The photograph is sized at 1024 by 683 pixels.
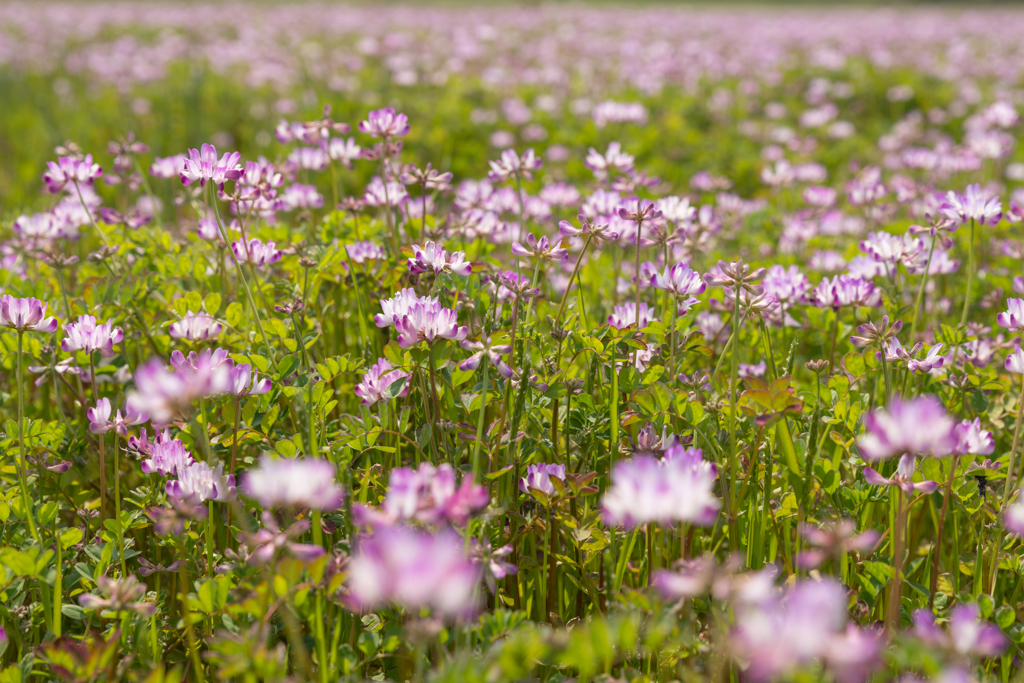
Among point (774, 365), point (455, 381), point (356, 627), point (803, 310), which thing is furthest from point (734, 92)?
point (356, 627)

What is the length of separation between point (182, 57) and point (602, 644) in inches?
413

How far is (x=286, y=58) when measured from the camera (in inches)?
367

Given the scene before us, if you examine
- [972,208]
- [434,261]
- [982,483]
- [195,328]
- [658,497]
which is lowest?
[982,483]

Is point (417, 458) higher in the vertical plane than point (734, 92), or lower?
lower

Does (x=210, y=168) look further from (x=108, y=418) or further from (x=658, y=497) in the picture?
(x=658, y=497)

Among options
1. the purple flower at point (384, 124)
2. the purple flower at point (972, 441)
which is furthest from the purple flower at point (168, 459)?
the purple flower at point (972, 441)

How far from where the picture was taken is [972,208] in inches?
85.5

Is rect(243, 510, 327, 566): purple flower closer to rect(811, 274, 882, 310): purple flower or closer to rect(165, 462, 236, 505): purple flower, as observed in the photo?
rect(165, 462, 236, 505): purple flower

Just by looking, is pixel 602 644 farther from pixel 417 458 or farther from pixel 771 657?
pixel 417 458

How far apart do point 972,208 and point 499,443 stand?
1420 mm

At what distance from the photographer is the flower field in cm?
119

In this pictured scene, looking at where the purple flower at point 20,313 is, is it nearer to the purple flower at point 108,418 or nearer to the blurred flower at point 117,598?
the purple flower at point 108,418

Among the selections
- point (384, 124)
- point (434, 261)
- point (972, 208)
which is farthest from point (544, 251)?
point (972, 208)

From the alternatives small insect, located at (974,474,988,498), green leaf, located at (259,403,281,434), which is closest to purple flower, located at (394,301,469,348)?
green leaf, located at (259,403,281,434)
